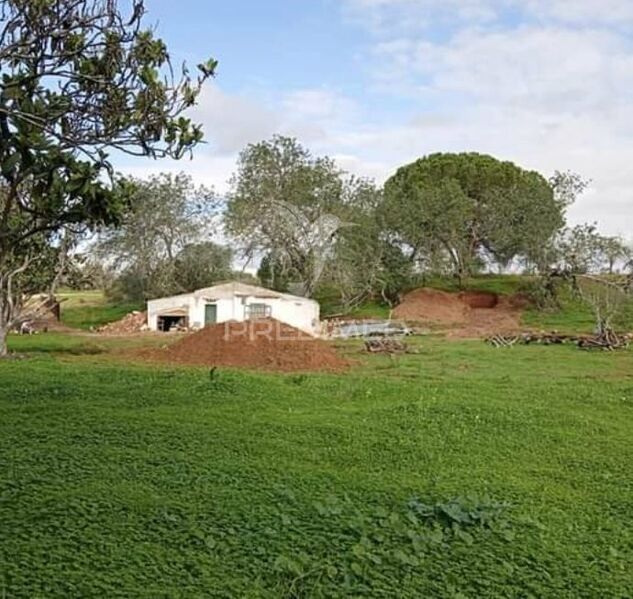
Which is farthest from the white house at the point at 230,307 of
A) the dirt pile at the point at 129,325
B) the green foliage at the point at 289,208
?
the green foliage at the point at 289,208

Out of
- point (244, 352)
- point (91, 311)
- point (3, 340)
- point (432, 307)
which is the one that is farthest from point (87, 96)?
point (91, 311)

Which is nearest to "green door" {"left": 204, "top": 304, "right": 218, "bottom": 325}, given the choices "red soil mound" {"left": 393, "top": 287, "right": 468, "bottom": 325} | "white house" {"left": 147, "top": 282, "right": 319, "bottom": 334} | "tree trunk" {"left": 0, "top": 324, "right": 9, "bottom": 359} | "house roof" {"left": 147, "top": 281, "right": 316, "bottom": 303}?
"white house" {"left": 147, "top": 282, "right": 319, "bottom": 334}

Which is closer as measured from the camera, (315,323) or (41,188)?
(41,188)

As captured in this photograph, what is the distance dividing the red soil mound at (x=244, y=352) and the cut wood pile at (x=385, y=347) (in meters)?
2.14

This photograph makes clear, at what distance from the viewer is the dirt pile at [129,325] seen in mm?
27172

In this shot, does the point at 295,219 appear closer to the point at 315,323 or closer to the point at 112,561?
the point at 315,323

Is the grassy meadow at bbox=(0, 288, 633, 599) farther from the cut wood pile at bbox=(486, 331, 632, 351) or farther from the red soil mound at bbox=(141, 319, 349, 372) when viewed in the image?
the cut wood pile at bbox=(486, 331, 632, 351)

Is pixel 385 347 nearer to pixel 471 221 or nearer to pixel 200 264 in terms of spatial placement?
pixel 471 221

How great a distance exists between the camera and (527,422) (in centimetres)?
730

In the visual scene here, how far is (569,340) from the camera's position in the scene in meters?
21.1

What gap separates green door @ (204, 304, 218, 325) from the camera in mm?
27016

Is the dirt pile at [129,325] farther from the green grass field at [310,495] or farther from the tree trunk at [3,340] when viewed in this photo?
the green grass field at [310,495]

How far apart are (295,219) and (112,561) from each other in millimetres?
26744

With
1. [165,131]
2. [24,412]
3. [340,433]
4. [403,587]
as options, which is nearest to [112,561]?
[403,587]
